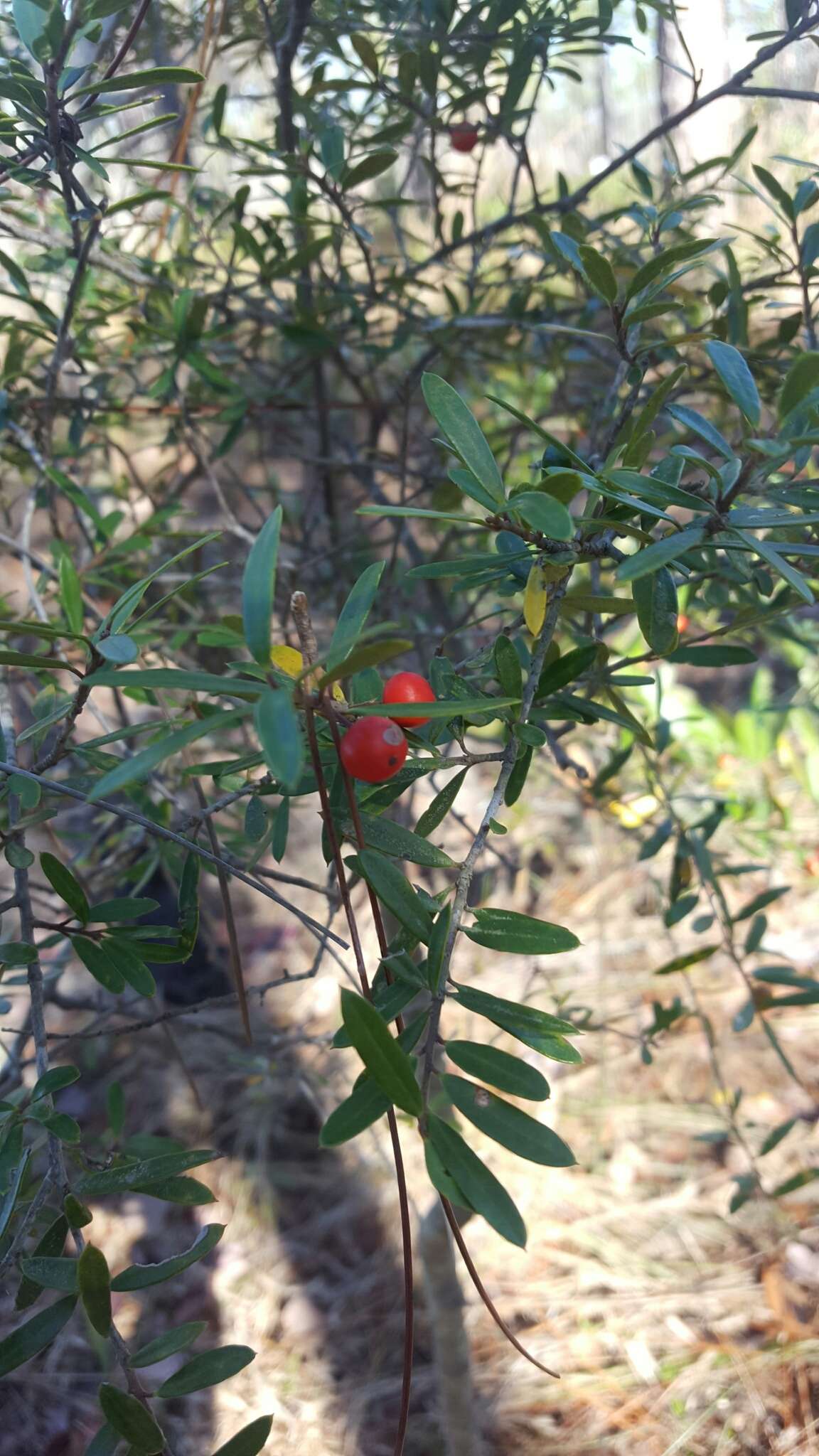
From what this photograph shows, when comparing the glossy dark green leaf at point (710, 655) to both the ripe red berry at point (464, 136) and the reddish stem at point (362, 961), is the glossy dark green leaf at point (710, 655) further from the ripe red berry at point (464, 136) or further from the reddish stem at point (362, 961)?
the ripe red berry at point (464, 136)

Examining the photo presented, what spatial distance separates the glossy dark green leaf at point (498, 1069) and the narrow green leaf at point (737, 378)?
34 centimetres

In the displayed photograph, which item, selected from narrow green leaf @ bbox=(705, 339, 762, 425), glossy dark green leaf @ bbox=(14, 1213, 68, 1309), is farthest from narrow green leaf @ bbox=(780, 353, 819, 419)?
glossy dark green leaf @ bbox=(14, 1213, 68, 1309)

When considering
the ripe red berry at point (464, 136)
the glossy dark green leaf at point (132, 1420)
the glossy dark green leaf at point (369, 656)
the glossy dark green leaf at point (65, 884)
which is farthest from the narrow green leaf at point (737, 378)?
the ripe red berry at point (464, 136)

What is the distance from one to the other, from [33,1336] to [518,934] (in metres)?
0.35

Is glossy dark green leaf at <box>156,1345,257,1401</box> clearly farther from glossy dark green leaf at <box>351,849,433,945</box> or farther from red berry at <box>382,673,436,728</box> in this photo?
red berry at <box>382,673,436,728</box>

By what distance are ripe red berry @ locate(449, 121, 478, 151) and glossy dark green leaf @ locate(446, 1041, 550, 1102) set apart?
3.24 ft

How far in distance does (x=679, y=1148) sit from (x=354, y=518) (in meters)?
1.40

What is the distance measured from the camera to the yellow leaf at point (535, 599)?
539 millimetres

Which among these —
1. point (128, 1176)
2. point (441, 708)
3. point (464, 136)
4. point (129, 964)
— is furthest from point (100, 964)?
point (464, 136)

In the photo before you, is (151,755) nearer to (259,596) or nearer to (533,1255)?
(259,596)

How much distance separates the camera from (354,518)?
1.78 meters

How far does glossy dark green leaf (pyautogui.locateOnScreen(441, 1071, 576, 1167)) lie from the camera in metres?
0.41

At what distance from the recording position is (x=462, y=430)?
49 cm

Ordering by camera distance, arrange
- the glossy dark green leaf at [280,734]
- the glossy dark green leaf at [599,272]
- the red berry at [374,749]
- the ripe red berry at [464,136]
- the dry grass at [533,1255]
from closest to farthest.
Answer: the glossy dark green leaf at [280,734], the red berry at [374,749], the glossy dark green leaf at [599,272], the ripe red berry at [464,136], the dry grass at [533,1255]
